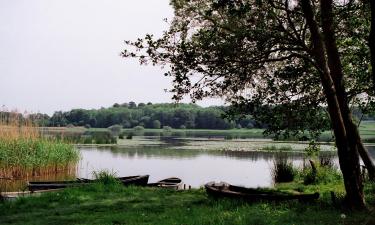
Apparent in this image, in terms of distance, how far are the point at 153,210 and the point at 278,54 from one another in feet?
19.8

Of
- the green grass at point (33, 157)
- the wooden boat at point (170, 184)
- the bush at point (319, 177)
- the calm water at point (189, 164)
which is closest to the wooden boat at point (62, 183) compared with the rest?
the wooden boat at point (170, 184)

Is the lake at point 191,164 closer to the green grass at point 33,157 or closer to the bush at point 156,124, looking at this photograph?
the green grass at point 33,157

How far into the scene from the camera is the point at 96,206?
45.3 ft

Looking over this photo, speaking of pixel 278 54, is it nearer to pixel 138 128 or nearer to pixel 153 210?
pixel 153 210

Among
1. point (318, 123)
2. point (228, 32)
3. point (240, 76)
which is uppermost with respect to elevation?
point (228, 32)

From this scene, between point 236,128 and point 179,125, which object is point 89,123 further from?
point 236,128

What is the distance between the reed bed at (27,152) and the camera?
2478cm

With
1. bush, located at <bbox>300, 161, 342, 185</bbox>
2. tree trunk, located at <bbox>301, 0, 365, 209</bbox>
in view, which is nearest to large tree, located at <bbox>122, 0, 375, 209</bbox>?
tree trunk, located at <bbox>301, 0, 365, 209</bbox>

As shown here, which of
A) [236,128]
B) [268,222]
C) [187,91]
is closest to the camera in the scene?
[268,222]

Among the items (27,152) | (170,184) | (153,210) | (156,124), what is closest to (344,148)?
(153,210)

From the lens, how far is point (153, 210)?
43.3 ft

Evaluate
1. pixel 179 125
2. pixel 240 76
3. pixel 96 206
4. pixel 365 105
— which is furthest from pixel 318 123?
pixel 179 125

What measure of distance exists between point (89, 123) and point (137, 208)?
108 m

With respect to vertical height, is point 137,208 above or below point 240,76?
below
